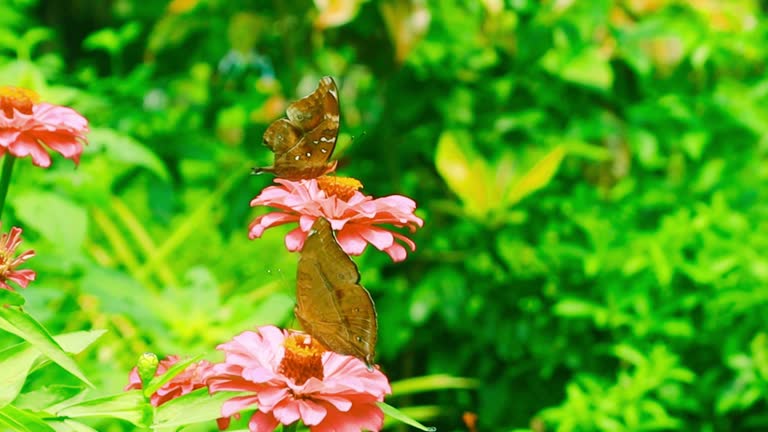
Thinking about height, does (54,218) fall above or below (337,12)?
below

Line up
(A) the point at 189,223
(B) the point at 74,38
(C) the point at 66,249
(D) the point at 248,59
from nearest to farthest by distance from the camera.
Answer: (C) the point at 66,249 → (A) the point at 189,223 → (D) the point at 248,59 → (B) the point at 74,38

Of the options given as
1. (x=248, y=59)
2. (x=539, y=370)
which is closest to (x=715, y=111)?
(x=539, y=370)

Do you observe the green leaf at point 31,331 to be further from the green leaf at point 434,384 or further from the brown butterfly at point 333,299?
the green leaf at point 434,384

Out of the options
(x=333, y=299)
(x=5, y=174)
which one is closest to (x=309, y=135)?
(x=333, y=299)

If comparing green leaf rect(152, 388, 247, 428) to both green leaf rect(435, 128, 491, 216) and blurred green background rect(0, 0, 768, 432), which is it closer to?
blurred green background rect(0, 0, 768, 432)

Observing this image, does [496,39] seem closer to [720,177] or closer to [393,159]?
[393,159]

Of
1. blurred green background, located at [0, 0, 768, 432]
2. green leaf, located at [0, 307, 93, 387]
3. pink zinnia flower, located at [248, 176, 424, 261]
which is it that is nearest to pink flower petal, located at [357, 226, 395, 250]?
pink zinnia flower, located at [248, 176, 424, 261]

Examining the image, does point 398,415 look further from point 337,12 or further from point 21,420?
point 337,12

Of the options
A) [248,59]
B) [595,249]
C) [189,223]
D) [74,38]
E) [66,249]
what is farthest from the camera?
[74,38]
